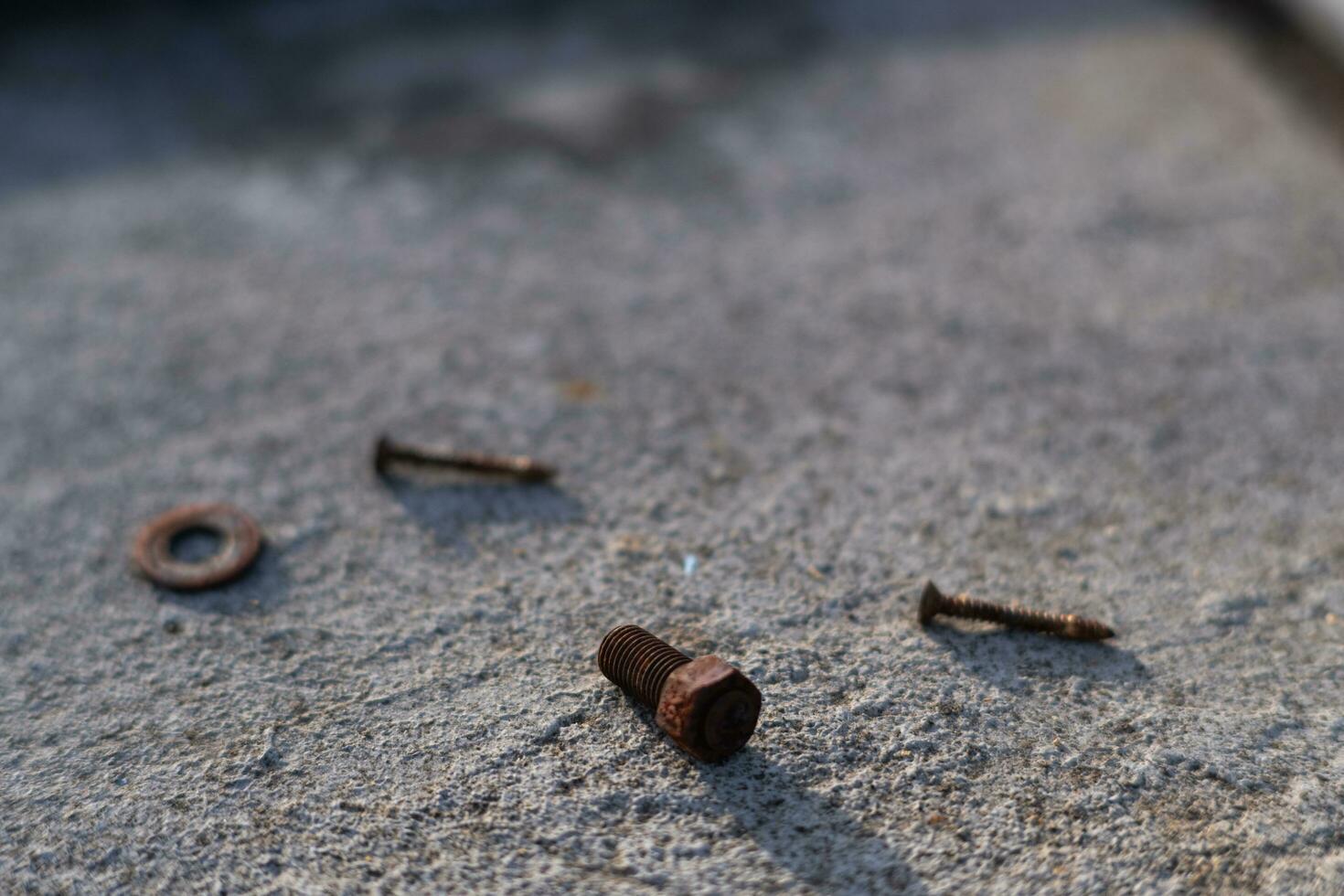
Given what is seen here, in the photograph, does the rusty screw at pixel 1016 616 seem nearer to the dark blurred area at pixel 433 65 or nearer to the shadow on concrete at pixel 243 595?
the shadow on concrete at pixel 243 595

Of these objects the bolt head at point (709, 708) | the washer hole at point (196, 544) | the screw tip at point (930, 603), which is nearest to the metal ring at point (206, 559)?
the washer hole at point (196, 544)

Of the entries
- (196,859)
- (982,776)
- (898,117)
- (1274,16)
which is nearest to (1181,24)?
(1274,16)

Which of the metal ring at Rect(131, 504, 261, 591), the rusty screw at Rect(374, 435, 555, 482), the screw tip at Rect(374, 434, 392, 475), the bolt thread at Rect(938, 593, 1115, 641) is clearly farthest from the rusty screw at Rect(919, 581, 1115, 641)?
the metal ring at Rect(131, 504, 261, 591)

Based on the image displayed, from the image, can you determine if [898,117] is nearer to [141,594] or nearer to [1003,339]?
[1003,339]

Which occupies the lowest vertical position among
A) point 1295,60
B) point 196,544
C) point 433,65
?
point 196,544

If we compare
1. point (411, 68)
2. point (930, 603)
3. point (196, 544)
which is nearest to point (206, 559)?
point (196, 544)

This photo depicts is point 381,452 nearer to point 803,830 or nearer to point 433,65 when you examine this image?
point 803,830
